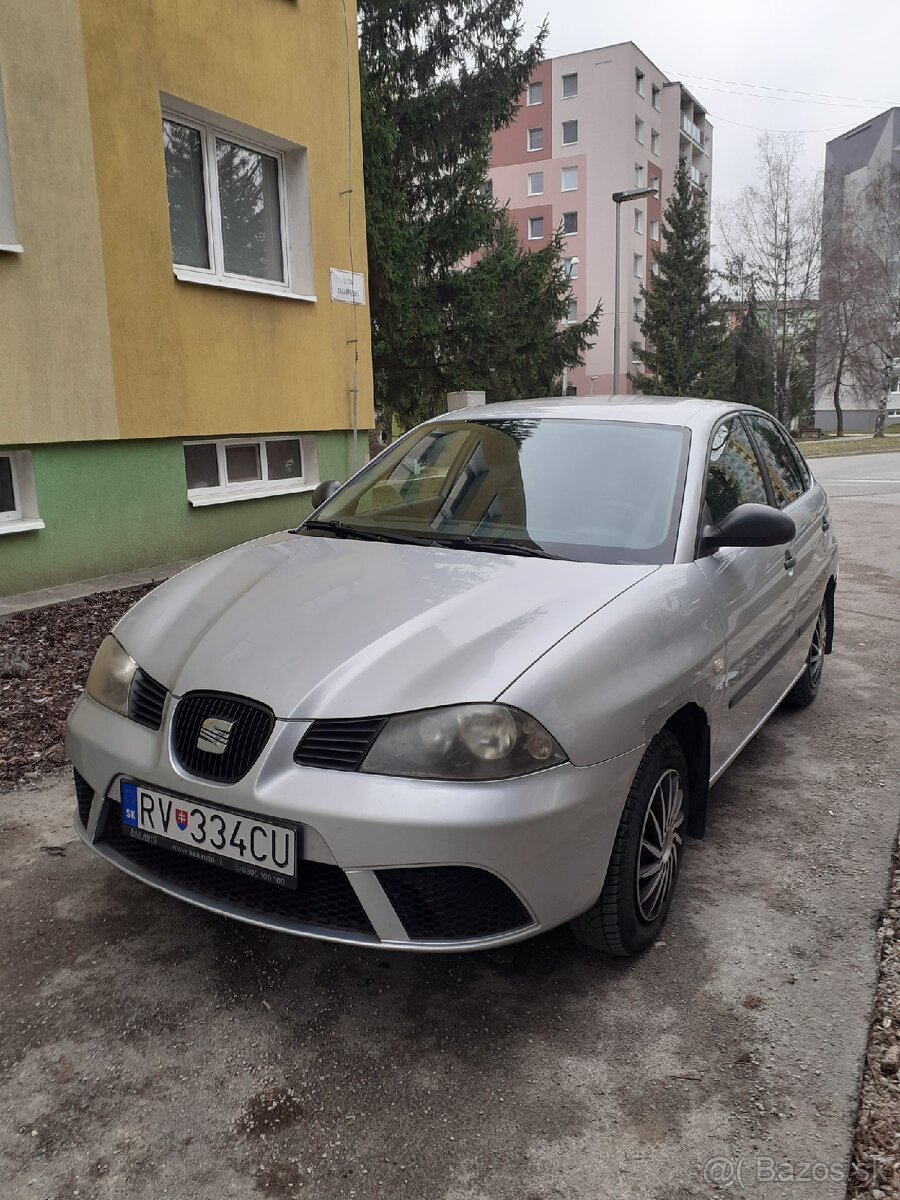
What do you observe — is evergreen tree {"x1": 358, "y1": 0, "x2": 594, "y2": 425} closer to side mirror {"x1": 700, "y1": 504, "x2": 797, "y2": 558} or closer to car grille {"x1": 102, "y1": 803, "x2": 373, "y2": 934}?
side mirror {"x1": 700, "y1": 504, "x2": 797, "y2": 558}

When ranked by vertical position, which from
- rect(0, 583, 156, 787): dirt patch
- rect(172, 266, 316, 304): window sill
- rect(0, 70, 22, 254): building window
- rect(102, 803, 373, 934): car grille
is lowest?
rect(0, 583, 156, 787): dirt patch

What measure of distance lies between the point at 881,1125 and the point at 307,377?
8345 millimetres

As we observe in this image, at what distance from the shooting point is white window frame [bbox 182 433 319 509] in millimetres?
8391

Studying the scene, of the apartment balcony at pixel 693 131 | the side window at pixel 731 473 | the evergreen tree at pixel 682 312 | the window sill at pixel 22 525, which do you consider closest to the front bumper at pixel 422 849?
the side window at pixel 731 473

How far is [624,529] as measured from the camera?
304 centimetres

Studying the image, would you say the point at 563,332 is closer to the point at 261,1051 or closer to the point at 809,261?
the point at 261,1051

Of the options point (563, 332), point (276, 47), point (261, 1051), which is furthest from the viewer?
point (563, 332)

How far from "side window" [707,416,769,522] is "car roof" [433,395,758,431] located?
0.09 meters

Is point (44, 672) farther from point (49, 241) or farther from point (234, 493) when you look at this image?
point (234, 493)

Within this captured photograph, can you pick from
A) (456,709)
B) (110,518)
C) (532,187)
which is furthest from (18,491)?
(532,187)

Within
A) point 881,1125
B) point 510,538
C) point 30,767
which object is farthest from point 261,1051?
point 30,767

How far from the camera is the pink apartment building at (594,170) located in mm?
45438

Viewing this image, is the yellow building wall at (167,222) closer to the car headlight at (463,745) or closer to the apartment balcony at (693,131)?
the car headlight at (463,745)

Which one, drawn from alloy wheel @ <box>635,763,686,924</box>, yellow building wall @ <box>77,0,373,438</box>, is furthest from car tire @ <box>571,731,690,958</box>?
yellow building wall @ <box>77,0,373,438</box>
